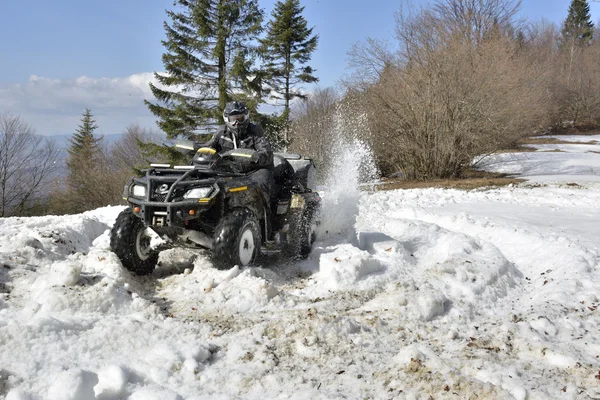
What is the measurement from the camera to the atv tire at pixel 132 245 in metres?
5.27

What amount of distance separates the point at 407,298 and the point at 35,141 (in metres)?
35.2

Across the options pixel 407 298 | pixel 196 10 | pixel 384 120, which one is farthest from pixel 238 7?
pixel 407 298

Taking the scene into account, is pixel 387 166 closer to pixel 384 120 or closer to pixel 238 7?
pixel 384 120

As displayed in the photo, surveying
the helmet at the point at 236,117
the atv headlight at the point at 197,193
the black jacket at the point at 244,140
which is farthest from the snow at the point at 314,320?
the helmet at the point at 236,117

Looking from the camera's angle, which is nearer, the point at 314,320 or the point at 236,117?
the point at 314,320

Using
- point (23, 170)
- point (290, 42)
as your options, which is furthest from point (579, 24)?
point (23, 170)

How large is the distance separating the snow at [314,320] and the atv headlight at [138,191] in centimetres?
73

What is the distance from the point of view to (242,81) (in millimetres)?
23594

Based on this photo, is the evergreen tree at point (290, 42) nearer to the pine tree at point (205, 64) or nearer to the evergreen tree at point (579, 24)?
the pine tree at point (205, 64)

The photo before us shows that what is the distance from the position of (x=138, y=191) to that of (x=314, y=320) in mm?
2515

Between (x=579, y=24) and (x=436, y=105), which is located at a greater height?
(x=579, y=24)

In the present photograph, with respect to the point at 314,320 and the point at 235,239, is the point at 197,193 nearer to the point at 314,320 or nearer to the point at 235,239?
the point at 235,239

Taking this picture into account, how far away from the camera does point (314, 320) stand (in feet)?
12.8

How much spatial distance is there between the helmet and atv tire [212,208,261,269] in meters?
1.53
